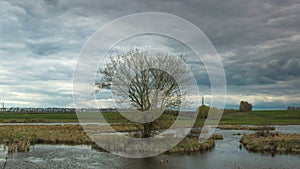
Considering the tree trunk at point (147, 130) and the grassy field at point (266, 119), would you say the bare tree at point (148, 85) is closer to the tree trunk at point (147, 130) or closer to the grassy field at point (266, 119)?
the tree trunk at point (147, 130)

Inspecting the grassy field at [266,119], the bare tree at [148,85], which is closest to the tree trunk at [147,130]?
the bare tree at [148,85]

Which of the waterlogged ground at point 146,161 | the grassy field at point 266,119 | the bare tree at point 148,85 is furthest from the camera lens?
the grassy field at point 266,119

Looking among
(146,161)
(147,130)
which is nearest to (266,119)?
(147,130)

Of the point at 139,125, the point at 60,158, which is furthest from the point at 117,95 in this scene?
the point at 60,158

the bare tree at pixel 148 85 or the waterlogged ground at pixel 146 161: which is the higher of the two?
the bare tree at pixel 148 85

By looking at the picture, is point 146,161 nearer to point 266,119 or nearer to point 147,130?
point 147,130

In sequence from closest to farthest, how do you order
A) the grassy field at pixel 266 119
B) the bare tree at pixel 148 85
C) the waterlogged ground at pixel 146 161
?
the waterlogged ground at pixel 146 161, the bare tree at pixel 148 85, the grassy field at pixel 266 119

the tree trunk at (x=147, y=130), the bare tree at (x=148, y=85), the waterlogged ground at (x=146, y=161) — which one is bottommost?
the waterlogged ground at (x=146, y=161)

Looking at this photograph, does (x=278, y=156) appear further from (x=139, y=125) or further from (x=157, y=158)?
(x=139, y=125)

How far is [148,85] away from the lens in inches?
1144

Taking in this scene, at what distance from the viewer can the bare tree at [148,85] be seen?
28.8 m

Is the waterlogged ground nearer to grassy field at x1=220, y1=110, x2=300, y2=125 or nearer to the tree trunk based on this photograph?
the tree trunk

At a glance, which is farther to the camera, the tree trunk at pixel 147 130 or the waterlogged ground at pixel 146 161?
the tree trunk at pixel 147 130

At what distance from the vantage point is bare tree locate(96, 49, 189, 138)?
28.8 m
